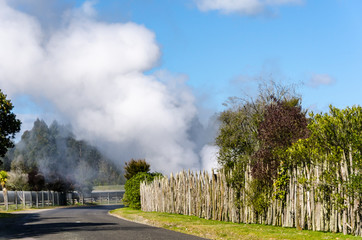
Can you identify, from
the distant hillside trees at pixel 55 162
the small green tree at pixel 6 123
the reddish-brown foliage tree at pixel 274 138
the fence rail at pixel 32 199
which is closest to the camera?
the reddish-brown foliage tree at pixel 274 138

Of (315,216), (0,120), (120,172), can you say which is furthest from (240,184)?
(120,172)

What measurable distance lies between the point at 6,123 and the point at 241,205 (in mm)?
21364

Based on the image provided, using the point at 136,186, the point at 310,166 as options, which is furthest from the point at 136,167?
the point at 310,166

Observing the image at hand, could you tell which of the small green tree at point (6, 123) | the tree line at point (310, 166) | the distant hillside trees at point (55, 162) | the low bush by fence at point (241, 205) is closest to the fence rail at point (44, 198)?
the distant hillside trees at point (55, 162)

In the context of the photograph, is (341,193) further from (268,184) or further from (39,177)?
(39,177)

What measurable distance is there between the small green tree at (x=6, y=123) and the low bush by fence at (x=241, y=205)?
36.3ft

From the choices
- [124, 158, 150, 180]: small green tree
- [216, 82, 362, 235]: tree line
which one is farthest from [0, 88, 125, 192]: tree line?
[216, 82, 362, 235]: tree line

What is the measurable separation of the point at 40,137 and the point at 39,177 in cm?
4049

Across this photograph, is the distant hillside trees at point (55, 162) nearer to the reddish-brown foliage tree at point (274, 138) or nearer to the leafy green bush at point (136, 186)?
the leafy green bush at point (136, 186)

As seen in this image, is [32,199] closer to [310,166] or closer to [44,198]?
[44,198]

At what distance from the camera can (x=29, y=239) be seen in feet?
48.7

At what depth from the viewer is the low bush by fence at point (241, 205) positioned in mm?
14703

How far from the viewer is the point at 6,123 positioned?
34125 millimetres

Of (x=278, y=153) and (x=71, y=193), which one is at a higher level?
(x=278, y=153)
